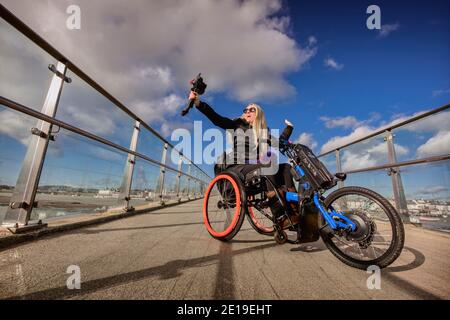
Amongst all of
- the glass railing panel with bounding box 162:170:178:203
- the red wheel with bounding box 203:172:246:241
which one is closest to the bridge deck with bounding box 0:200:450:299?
the red wheel with bounding box 203:172:246:241

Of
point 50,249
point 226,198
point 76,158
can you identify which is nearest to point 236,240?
point 226,198

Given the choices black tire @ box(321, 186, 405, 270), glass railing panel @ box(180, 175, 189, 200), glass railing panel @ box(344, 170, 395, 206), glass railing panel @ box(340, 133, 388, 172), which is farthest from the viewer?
glass railing panel @ box(180, 175, 189, 200)

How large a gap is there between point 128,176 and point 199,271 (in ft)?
9.85

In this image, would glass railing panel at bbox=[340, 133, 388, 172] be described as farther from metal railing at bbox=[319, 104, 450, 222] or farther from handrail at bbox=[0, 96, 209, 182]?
handrail at bbox=[0, 96, 209, 182]

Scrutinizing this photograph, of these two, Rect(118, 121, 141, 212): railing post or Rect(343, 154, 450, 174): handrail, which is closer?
Rect(343, 154, 450, 174): handrail

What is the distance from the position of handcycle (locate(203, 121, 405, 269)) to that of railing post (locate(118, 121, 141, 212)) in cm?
201

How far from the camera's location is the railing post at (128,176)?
3.51 m

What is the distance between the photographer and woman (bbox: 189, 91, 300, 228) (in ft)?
6.14

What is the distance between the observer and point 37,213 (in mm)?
1877

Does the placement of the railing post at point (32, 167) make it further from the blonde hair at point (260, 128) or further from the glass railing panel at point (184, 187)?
the glass railing panel at point (184, 187)

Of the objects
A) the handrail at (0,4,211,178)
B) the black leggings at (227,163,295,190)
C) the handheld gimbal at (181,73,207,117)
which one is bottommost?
the black leggings at (227,163,295,190)

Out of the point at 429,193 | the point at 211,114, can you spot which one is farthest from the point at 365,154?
the point at 211,114

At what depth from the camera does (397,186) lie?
3.14m
